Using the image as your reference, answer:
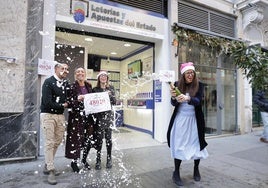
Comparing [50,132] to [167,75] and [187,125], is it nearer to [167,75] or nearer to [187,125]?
[187,125]

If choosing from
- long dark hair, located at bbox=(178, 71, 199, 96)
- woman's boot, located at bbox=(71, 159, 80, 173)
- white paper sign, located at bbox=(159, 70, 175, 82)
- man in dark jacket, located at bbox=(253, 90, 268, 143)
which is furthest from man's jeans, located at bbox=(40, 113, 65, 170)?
man in dark jacket, located at bbox=(253, 90, 268, 143)

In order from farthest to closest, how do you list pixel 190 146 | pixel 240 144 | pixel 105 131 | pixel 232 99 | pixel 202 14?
pixel 232 99 < pixel 202 14 < pixel 240 144 < pixel 105 131 < pixel 190 146

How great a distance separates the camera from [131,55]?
934cm

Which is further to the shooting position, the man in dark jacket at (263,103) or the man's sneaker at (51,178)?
the man in dark jacket at (263,103)

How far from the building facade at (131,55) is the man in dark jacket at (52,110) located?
1286 millimetres

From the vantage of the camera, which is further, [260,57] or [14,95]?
[14,95]

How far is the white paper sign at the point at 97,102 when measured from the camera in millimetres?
3985

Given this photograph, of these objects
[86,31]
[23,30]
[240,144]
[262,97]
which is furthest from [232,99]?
[23,30]

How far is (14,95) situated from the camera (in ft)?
15.4

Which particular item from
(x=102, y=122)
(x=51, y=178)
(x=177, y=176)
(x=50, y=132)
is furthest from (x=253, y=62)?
(x=51, y=178)

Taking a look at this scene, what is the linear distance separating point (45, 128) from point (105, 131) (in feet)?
3.61

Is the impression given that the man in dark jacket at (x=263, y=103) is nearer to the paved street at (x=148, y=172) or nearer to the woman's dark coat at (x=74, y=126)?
the paved street at (x=148, y=172)

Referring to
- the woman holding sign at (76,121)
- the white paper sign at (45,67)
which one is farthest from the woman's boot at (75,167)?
the white paper sign at (45,67)

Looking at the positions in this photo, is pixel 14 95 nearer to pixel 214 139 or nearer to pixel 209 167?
pixel 209 167
